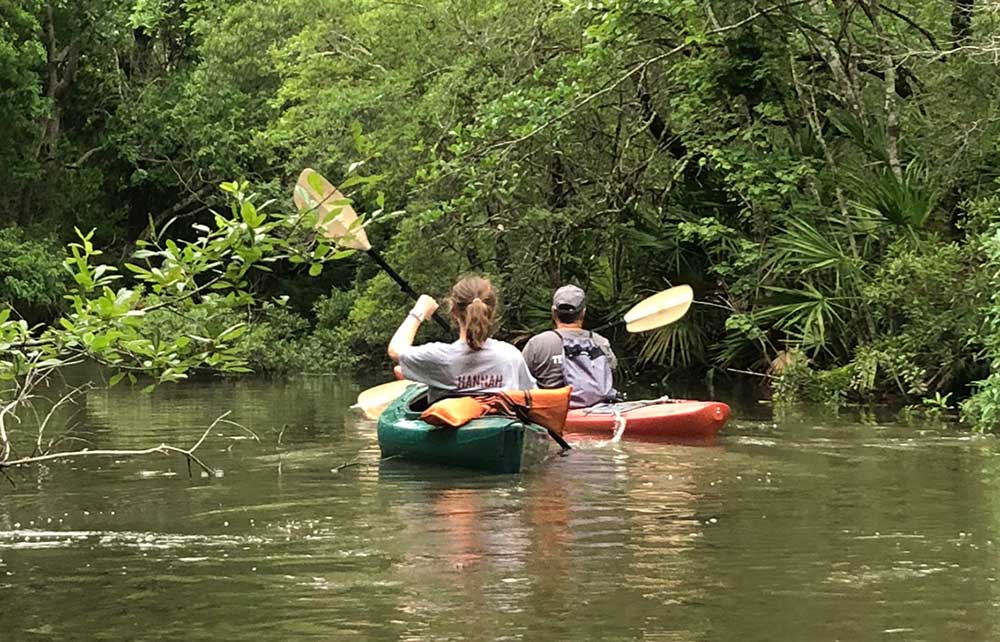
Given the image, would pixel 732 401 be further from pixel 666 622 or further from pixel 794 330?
pixel 666 622

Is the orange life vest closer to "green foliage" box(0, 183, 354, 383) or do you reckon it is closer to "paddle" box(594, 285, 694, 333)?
"green foliage" box(0, 183, 354, 383)

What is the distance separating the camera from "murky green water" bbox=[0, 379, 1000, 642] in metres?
5.08

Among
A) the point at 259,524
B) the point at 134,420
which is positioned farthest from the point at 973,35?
the point at 259,524

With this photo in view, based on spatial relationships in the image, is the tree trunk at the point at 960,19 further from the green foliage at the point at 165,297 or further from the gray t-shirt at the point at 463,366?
the green foliage at the point at 165,297

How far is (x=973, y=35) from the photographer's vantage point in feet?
50.4

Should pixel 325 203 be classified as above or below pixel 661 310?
above

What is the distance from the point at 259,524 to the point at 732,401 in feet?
33.6

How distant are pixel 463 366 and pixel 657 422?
255cm

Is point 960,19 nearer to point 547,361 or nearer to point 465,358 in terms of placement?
point 547,361

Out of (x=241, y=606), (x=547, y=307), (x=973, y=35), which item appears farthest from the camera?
(x=547, y=307)

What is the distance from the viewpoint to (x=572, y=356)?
39.2 ft

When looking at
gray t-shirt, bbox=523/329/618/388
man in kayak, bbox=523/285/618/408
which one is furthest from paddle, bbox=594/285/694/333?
gray t-shirt, bbox=523/329/618/388

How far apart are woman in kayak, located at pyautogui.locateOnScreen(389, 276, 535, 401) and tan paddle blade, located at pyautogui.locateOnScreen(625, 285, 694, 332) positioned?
4543 millimetres

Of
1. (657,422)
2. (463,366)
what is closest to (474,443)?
(463,366)
